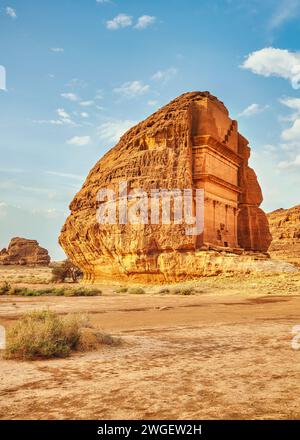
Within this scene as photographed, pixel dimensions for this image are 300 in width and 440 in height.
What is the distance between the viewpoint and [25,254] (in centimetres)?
10019

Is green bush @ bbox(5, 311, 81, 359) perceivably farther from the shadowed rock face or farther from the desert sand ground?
the shadowed rock face

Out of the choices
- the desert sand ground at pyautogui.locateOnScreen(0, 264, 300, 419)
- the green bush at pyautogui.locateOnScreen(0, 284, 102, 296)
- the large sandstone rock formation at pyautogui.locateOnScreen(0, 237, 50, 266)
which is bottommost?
the green bush at pyautogui.locateOnScreen(0, 284, 102, 296)

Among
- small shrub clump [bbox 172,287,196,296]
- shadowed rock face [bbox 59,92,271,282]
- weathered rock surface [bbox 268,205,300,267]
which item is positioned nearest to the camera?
small shrub clump [bbox 172,287,196,296]

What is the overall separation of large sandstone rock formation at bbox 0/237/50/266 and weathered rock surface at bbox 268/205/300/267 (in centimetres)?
5646

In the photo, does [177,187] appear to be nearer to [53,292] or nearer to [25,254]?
[53,292]

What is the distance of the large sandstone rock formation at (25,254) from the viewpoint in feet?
323

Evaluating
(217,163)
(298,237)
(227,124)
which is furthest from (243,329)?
(298,237)

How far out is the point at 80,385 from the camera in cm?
477

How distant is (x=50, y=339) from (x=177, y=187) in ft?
74.2

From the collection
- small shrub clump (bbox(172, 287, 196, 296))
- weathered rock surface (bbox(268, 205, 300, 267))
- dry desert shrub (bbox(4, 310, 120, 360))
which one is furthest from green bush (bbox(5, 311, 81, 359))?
weathered rock surface (bbox(268, 205, 300, 267))

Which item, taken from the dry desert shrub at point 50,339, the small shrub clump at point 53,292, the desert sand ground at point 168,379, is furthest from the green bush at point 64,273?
the dry desert shrub at point 50,339

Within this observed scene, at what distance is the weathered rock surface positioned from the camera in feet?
174

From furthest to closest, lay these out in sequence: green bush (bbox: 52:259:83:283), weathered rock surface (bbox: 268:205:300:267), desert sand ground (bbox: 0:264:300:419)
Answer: weathered rock surface (bbox: 268:205:300:267) < green bush (bbox: 52:259:83:283) < desert sand ground (bbox: 0:264:300:419)

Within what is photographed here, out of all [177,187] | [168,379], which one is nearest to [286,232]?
[177,187]
